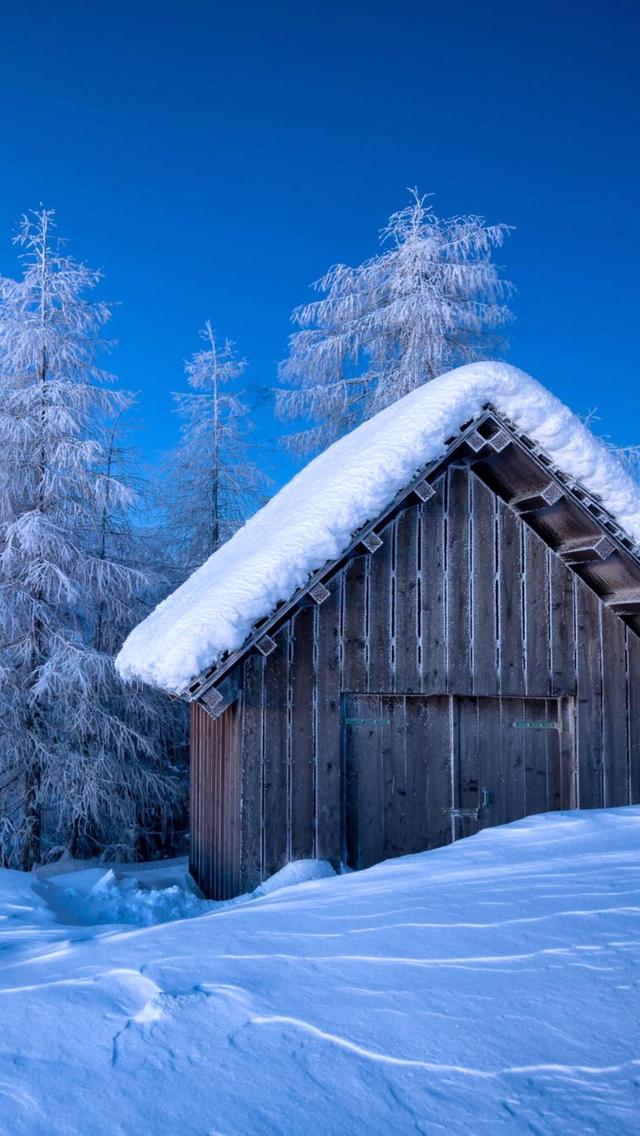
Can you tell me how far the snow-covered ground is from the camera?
2086 mm

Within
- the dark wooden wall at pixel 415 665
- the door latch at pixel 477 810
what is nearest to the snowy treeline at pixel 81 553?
the dark wooden wall at pixel 415 665

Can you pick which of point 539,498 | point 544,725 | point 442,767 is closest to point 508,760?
point 544,725

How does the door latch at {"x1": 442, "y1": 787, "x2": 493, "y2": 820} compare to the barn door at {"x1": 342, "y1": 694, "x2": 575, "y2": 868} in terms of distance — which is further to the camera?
the door latch at {"x1": 442, "y1": 787, "x2": 493, "y2": 820}

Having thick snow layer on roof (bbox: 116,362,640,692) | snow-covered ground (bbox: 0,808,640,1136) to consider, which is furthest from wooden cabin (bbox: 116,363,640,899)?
snow-covered ground (bbox: 0,808,640,1136)

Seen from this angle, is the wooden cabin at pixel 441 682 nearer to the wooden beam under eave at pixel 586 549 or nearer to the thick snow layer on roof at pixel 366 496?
the wooden beam under eave at pixel 586 549

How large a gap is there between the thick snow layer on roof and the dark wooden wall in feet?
3.13

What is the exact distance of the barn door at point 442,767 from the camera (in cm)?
782

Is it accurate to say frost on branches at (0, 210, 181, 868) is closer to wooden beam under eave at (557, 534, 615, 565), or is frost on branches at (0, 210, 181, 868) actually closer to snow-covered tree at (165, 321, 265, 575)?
snow-covered tree at (165, 321, 265, 575)

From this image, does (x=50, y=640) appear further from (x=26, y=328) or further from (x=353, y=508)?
(x=353, y=508)

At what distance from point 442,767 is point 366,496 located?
2.93 metres

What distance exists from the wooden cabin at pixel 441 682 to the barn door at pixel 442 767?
0.06 ft

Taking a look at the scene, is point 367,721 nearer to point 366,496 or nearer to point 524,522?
point 366,496

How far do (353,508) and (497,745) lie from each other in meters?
3.10

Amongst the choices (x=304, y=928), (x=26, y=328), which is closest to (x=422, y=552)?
(x=304, y=928)
